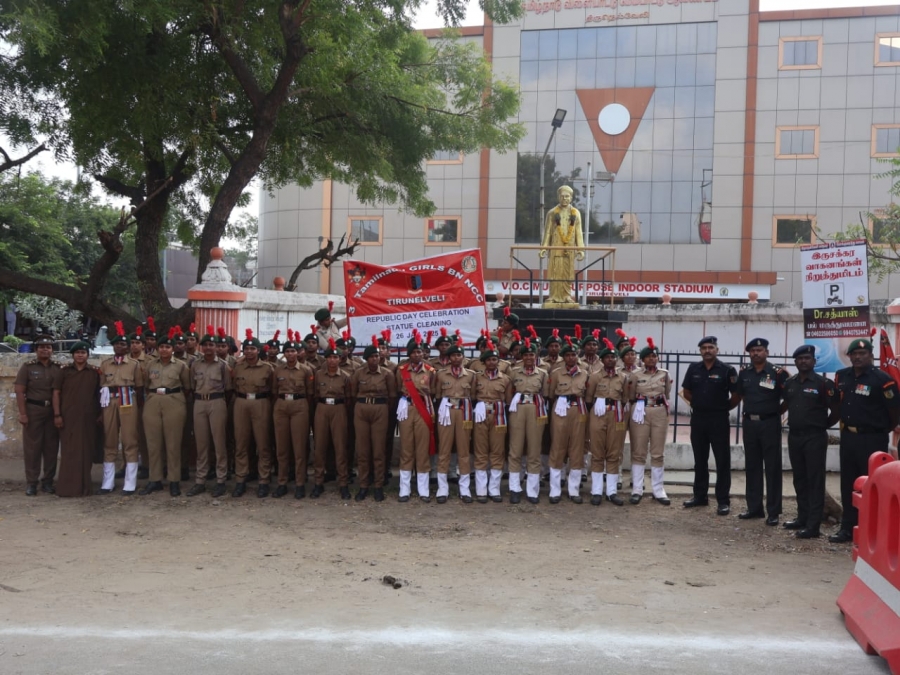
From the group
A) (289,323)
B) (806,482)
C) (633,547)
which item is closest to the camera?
(633,547)

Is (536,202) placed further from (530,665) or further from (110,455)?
(530,665)

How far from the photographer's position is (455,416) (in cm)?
868

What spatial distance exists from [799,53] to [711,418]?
26.6 m

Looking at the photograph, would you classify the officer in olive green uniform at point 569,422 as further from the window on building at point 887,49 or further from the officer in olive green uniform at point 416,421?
the window on building at point 887,49

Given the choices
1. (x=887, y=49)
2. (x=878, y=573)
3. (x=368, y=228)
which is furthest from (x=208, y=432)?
(x=887, y=49)

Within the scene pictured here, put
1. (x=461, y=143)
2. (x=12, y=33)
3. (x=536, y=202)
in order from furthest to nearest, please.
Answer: (x=536, y=202)
(x=461, y=143)
(x=12, y=33)

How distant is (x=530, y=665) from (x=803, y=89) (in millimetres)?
30654

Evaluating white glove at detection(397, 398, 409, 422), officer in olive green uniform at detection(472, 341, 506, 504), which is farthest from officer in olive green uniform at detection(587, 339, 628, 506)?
white glove at detection(397, 398, 409, 422)

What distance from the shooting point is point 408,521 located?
25.7 ft

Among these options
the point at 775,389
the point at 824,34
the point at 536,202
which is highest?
the point at 824,34

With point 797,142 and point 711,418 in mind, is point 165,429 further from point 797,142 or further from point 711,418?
point 797,142

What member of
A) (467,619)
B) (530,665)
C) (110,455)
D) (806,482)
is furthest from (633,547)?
(110,455)

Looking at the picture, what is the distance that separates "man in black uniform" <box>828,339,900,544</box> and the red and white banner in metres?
4.05

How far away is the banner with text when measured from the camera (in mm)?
7679
